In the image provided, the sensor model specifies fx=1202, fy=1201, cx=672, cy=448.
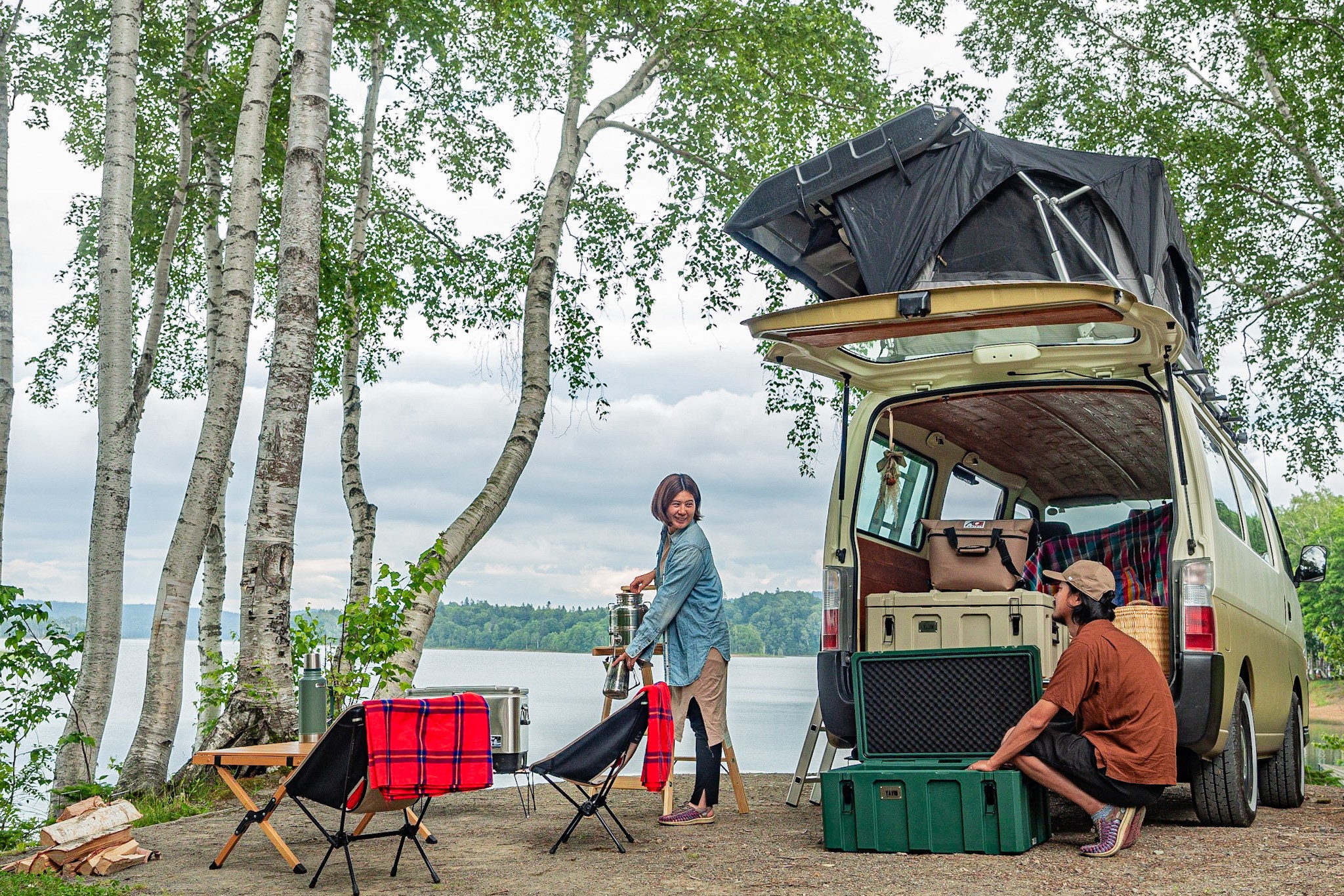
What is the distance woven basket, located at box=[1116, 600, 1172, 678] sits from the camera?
5.43 metres

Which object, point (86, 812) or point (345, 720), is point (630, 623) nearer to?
point (345, 720)

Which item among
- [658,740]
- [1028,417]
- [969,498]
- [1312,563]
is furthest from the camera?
[1312,563]

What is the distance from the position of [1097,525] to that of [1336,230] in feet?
35.8

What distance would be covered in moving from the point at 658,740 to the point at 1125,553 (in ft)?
10.2

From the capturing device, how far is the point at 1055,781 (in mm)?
4805

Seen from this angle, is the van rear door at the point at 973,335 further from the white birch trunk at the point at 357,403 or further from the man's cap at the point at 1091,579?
the white birch trunk at the point at 357,403

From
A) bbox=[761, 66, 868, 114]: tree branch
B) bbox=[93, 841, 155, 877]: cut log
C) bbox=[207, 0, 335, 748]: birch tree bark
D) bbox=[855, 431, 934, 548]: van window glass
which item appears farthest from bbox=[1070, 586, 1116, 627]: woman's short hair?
bbox=[761, 66, 868, 114]: tree branch

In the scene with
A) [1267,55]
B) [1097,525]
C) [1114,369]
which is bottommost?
[1097,525]

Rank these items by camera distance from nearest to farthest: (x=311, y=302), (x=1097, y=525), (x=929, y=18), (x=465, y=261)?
(x=1097, y=525) < (x=311, y=302) < (x=465, y=261) < (x=929, y=18)

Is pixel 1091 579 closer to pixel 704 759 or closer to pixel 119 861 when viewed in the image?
pixel 704 759

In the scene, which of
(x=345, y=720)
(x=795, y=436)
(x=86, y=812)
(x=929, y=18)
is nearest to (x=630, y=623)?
(x=345, y=720)

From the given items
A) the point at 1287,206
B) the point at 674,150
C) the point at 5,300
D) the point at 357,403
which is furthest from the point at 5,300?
the point at 1287,206

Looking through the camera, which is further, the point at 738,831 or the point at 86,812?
the point at 738,831

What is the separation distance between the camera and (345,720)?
4.43m
